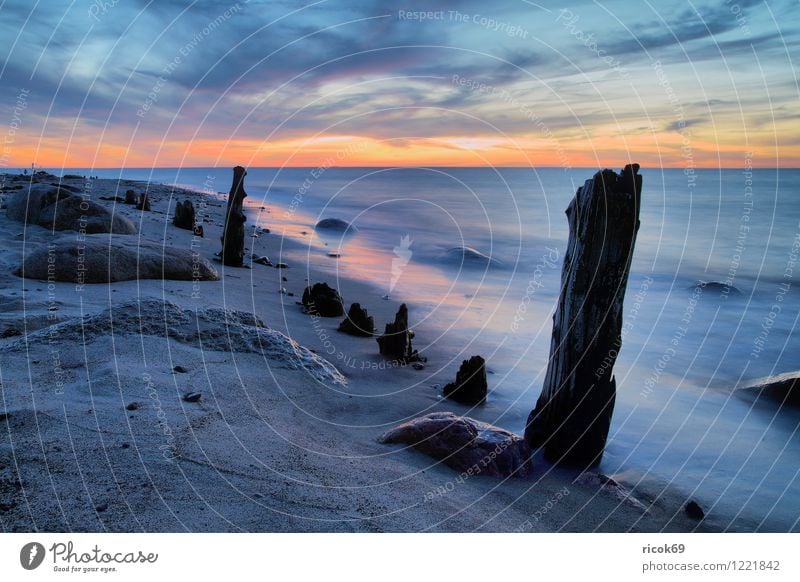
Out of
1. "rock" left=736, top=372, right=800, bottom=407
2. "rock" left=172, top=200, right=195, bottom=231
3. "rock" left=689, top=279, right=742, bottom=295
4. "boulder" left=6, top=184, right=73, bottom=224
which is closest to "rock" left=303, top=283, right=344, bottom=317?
"rock" left=736, top=372, right=800, bottom=407

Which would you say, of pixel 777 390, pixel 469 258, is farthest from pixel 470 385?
pixel 469 258

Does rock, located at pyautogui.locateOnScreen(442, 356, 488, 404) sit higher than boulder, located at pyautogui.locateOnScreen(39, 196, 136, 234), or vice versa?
boulder, located at pyautogui.locateOnScreen(39, 196, 136, 234)

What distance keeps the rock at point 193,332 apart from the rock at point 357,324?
223 centimetres

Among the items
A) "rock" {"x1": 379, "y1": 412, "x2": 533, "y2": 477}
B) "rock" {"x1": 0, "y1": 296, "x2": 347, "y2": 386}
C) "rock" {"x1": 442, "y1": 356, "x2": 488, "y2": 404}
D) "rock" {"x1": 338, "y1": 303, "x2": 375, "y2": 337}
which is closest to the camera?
"rock" {"x1": 379, "y1": 412, "x2": 533, "y2": 477}

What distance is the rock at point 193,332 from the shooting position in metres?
6.25

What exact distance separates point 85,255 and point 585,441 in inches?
359

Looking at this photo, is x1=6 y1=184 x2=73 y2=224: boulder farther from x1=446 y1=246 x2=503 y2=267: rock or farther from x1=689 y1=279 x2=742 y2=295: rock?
x1=689 y1=279 x2=742 y2=295: rock

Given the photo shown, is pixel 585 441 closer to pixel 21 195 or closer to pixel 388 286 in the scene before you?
pixel 388 286

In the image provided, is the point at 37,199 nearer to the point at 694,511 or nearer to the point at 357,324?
the point at 357,324

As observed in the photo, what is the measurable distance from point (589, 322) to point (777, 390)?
17.5 feet

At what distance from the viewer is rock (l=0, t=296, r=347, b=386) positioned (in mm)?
6250

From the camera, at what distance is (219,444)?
4586 mm

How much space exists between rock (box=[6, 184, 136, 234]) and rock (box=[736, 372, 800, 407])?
47.3 ft

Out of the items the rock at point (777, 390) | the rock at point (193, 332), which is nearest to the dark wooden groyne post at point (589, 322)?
the rock at point (193, 332)
